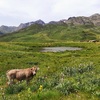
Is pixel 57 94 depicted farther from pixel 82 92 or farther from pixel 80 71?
pixel 80 71

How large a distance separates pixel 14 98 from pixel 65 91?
9.36 ft

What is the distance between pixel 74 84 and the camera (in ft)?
50.1

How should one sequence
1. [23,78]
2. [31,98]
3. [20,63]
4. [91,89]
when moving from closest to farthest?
[31,98]
[91,89]
[23,78]
[20,63]

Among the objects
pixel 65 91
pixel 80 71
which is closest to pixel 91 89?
pixel 65 91

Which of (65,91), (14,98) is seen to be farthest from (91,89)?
(14,98)

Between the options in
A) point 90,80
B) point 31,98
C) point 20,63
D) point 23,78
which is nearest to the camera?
point 31,98

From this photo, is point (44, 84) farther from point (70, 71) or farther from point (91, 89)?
point (70, 71)

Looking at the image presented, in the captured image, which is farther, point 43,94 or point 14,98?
point 14,98

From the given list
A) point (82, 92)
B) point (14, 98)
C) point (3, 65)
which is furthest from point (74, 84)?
point (3, 65)

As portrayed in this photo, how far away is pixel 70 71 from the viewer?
22656 millimetres

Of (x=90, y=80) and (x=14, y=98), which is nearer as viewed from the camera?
(x=14, y=98)

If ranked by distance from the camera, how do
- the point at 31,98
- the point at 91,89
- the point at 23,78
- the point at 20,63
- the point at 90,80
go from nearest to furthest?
the point at 31,98, the point at 91,89, the point at 90,80, the point at 23,78, the point at 20,63

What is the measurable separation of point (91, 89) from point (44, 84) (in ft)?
10.5

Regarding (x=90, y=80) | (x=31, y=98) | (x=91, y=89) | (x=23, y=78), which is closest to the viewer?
(x=31, y=98)
